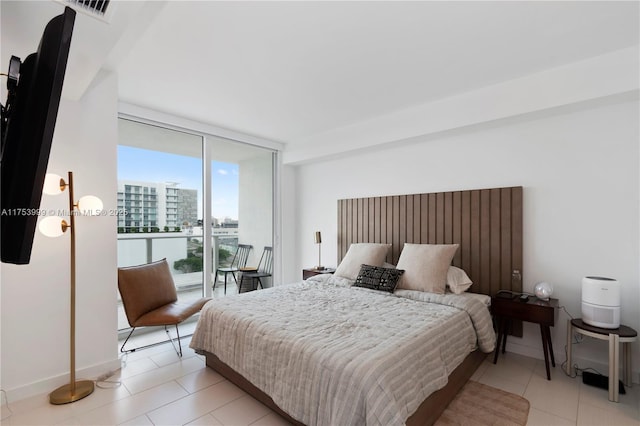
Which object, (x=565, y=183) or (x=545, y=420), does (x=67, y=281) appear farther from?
(x=565, y=183)

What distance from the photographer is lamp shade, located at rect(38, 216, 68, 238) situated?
7.33 ft

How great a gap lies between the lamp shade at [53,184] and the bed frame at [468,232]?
184cm

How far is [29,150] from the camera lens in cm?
92

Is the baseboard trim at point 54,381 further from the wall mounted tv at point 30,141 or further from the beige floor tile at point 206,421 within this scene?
the wall mounted tv at point 30,141

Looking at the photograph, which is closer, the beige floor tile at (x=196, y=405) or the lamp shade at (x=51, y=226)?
the beige floor tile at (x=196, y=405)

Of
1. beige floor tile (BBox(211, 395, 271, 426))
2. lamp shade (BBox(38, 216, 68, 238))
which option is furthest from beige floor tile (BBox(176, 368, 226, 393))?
lamp shade (BBox(38, 216, 68, 238))

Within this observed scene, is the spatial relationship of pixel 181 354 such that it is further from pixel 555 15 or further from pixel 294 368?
pixel 555 15

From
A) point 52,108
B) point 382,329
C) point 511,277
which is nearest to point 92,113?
point 52,108

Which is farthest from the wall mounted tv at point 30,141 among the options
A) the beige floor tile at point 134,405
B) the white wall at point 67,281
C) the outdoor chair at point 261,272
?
the outdoor chair at point 261,272

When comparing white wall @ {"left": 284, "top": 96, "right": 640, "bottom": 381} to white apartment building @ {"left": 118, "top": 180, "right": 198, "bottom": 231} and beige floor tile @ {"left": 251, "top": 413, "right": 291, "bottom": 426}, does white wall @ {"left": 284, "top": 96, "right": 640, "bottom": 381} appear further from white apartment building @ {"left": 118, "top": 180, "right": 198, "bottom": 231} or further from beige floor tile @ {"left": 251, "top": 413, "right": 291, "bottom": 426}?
white apartment building @ {"left": 118, "top": 180, "right": 198, "bottom": 231}

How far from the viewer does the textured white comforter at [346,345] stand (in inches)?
63.8

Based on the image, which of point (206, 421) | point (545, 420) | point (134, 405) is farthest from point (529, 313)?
point (134, 405)

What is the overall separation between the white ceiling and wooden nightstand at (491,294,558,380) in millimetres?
2085

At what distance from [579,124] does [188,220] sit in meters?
4.50
